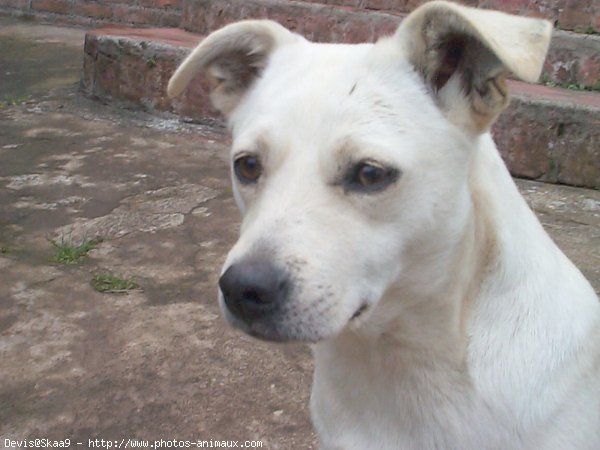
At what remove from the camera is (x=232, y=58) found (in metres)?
2.37

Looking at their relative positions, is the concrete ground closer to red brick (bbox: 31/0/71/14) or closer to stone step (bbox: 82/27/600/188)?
stone step (bbox: 82/27/600/188)

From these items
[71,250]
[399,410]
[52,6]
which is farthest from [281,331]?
[52,6]

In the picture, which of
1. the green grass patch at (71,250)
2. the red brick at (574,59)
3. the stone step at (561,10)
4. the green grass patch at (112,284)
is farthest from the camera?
the stone step at (561,10)

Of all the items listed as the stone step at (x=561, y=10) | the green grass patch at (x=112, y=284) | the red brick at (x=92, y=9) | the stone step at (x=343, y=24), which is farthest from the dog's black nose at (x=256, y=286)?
the red brick at (x=92, y=9)

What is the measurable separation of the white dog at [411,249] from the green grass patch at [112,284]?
64.1 inches

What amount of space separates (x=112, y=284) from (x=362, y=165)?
213 centimetres

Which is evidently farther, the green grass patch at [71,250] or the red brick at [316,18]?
the red brick at [316,18]

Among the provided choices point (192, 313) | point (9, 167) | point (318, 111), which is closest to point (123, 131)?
point (9, 167)

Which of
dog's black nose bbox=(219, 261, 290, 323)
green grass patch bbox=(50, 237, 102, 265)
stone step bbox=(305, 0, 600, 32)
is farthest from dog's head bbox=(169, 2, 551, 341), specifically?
stone step bbox=(305, 0, 600, 32)

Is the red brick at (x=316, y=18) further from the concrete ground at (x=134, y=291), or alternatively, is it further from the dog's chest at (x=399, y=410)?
the dog's chest at (x=399, y=410)

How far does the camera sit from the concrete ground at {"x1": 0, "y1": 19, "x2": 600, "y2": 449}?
2830 mm

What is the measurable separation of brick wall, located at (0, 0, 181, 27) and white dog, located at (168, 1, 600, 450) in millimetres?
7311

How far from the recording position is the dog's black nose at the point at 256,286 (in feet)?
5.65

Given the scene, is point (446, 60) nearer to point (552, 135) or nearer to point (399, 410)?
point (399, 410)
